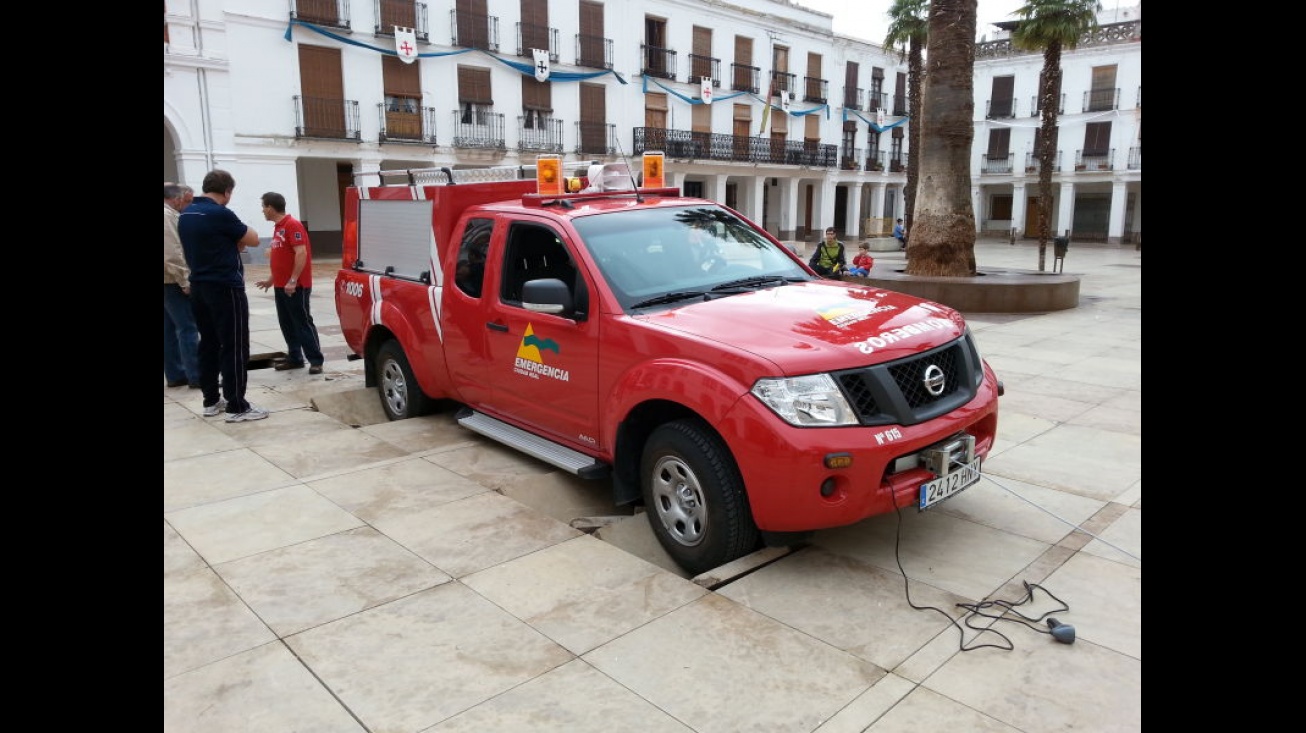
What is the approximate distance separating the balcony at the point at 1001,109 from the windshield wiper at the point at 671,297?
48356mm

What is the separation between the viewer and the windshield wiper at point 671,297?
4.42m

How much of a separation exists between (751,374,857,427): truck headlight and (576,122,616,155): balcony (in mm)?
30511

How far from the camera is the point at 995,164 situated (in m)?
47.7

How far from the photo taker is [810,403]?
3.54 metres

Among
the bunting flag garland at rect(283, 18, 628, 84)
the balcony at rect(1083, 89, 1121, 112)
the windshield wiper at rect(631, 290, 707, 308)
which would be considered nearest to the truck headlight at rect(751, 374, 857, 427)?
the windshield wiper at rect(631, 290, 707, 308)

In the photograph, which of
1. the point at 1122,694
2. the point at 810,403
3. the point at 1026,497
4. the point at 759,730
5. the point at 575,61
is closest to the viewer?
the point at 759,730

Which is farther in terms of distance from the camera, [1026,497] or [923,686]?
[1026,497]

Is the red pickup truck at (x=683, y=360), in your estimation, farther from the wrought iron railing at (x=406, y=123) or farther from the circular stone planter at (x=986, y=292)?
the wrought iron railing at (x=406, y=123)

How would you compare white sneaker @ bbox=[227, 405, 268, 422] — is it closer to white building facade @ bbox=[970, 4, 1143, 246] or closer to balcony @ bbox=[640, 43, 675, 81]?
balcony @ bbox=[640, 43, 675, 81]
